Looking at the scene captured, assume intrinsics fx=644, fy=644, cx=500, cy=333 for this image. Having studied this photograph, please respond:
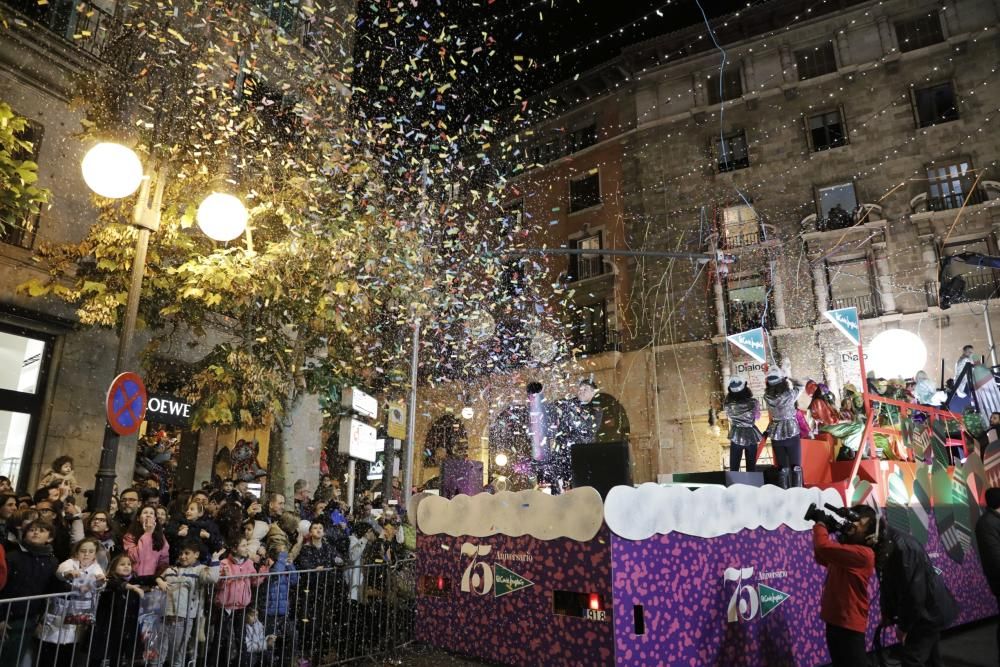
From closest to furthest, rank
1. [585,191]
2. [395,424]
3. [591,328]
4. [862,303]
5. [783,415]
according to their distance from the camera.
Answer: [783,415] < [395,424] < [862,303] < [591,328] < [585,191]

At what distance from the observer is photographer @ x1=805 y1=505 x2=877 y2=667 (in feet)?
17.1

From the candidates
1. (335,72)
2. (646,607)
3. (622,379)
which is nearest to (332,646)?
(646,607)

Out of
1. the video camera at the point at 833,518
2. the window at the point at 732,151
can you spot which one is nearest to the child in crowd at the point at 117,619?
the video camera at the point at 833,518

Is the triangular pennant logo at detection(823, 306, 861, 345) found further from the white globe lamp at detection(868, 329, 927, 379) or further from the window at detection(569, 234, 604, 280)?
the window at detection(569, 234, 604, 280)

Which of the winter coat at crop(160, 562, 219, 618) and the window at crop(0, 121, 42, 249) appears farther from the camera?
the window at crop(0, 121, 42, 249)

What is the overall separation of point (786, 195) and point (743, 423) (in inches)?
725

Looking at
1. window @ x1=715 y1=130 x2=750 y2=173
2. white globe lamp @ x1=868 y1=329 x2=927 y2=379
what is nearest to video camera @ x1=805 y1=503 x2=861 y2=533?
white globe lamp @ x1=868 y1=329 x2=927 y2=379

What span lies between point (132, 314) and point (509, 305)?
25.2 m

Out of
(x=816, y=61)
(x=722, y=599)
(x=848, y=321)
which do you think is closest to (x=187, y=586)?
(x=722, y=599)

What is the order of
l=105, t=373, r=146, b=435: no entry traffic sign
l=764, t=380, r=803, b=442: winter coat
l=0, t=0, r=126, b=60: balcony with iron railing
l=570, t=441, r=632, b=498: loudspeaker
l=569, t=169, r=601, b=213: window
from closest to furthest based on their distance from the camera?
l=570, t=441, r=632, b=498: loudspeaker
l=105, t=373, r=146, b=435: no entry traffic sign
l=764, t=380, r=803, b=442: winter coat
l=0, t=0, r=126, b=60: balcony with iron railing
l=569, t=169, r=601, b=213: window

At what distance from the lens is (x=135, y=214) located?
22.6ft

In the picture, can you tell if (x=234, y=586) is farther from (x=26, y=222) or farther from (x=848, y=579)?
(x=26, y=222)

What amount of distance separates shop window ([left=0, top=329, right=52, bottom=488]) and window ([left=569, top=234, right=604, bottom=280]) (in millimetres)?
21130

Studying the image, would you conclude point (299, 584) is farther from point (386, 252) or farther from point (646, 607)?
point (386, 252)
